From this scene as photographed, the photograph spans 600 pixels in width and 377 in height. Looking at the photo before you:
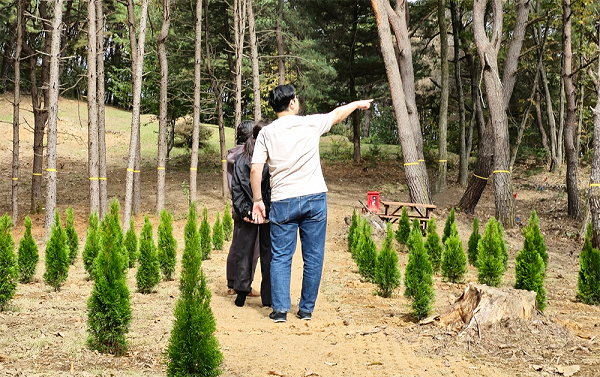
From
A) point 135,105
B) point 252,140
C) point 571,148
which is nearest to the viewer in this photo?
point 252,140

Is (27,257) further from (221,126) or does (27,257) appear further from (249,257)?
(221,126)

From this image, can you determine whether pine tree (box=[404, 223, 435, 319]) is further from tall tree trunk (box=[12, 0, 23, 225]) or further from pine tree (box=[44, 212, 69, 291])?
tall tree trunk (box=[12, 0, 23, 225])

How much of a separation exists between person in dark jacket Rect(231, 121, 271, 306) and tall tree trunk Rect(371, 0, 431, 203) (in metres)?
8.88

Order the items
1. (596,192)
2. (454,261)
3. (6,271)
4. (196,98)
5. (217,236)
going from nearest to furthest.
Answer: (6,271) < (454,261) < (596,192) < (217,236) < (196,98)

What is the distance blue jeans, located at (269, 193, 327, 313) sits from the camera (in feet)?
16.4

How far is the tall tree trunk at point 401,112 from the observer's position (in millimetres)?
13961

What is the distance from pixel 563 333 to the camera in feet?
14.8

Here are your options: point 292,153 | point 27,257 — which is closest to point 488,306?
point 292,153

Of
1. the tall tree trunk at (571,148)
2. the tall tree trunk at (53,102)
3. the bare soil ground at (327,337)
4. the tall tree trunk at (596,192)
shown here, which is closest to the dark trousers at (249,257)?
the bare soil ground at (327,337)

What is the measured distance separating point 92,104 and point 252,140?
31.3 ft

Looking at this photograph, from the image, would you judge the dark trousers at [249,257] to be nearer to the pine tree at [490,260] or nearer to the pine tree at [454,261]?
the pine tree at [490,260]

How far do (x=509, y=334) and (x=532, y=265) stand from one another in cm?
161

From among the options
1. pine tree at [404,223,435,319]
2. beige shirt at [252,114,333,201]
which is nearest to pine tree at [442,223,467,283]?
pine tree at [404,223,435,319]

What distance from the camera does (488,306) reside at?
4.55m
